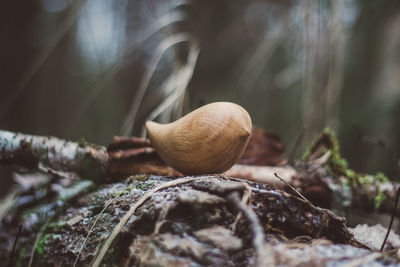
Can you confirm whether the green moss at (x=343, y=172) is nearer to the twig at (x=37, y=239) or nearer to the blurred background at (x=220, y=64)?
the blurred background at (x=220, y=64)

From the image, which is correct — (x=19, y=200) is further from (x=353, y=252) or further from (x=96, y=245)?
(x=353, y=252)

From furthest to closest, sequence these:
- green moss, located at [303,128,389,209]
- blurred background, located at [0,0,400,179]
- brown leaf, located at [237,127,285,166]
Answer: blurred background, located at [0,0,400,179]
brown leaf, located at [237,127,285,166]
green moss, located at [303,128,389,209]

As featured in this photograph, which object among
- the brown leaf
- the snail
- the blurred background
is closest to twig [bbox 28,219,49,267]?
the snail

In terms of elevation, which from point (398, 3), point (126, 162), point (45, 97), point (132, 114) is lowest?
point (45, 97)

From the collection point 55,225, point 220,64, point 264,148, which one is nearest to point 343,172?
point 264,148

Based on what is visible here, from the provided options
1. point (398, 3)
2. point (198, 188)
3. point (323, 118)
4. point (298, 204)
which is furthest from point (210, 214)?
point (398, 3)

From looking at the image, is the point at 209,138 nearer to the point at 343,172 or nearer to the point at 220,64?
the point at 343,172

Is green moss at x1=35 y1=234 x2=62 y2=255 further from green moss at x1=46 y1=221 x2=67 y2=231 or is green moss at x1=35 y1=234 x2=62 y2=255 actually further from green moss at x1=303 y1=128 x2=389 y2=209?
green moss at x1=303 y1=128 x2=389 y2=209
